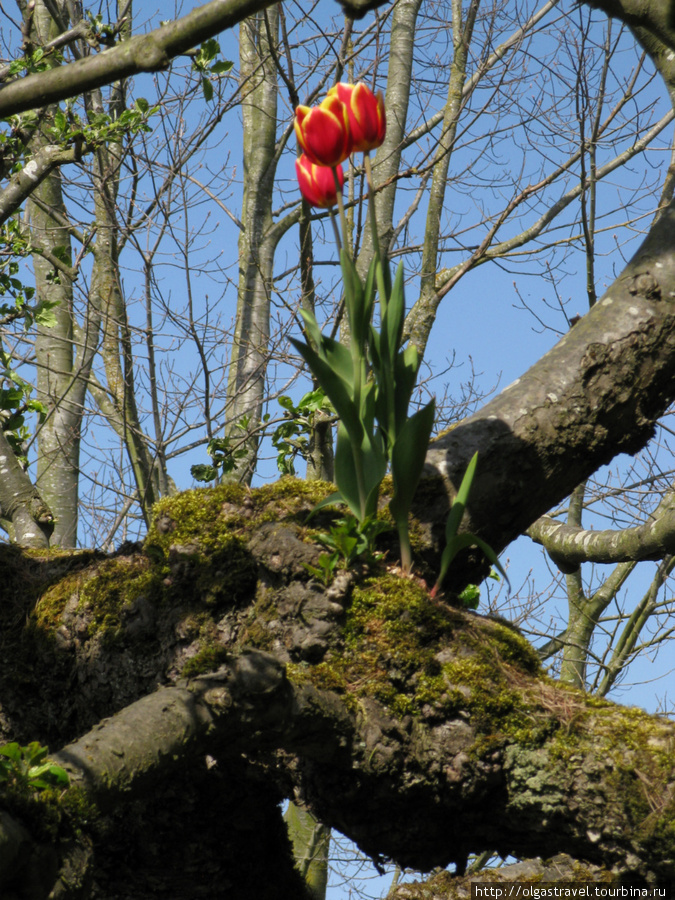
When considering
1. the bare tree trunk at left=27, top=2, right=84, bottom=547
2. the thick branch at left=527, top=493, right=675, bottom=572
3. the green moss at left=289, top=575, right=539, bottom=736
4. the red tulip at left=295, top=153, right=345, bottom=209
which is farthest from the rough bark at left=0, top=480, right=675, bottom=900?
the bare tree trunk at left=27, top=2, right=84, bottom=547

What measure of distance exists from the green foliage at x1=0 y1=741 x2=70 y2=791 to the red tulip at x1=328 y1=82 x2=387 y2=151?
153cm

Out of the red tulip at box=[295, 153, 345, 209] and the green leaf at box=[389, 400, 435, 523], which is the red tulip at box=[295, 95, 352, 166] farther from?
the green leaf at box=[389, 400, 435, 523]

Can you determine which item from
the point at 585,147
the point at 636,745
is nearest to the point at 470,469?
→ the point at 636,745

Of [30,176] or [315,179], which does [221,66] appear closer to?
[30,176]

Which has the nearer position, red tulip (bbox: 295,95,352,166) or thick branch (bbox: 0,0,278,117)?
thick branch (bbox: 0,0,278,117)

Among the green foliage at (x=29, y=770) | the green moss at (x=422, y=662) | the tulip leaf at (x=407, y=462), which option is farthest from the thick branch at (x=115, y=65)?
the green moss at (x=422, y=662)

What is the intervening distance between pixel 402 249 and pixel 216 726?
15.8ft

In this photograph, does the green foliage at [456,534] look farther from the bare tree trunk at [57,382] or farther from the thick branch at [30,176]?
the bare tree trunk at [57,382]

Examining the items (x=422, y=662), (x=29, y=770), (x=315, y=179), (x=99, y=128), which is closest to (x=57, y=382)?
(x=99, y=128)

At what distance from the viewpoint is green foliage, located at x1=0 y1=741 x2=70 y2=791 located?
1326 millimetres

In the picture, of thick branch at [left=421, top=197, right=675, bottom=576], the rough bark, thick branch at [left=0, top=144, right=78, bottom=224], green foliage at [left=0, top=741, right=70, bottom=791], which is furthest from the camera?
thick branch at [left=0, top=144, right=78, bottom=224]

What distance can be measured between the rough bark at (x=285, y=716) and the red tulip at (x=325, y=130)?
96 centimetres

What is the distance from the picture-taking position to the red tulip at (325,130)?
1.92m

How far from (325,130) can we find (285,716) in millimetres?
1373
